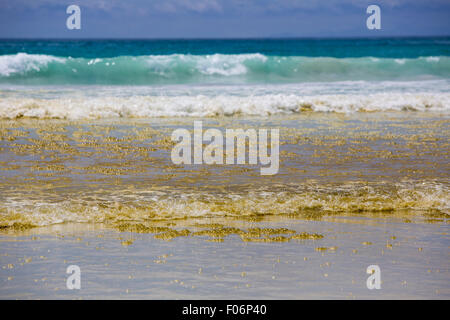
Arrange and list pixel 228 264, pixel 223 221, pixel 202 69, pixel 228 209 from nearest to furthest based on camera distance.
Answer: pixel 228 264, pixel 223 221, pixel 228 209, pixel 202 69

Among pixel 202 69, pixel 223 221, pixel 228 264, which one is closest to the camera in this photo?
pixel 228 264

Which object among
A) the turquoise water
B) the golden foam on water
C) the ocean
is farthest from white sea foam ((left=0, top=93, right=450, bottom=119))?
the turquoise water

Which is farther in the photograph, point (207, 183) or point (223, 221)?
point (207, 183)

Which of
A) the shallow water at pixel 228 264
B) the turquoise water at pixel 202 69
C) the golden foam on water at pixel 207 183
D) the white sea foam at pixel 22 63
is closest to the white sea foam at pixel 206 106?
the golden foam on water at pixel 207 183

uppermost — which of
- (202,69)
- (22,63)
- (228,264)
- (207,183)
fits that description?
(22,63)

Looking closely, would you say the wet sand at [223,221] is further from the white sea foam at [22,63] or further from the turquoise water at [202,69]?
the white sea foam at [22,63]

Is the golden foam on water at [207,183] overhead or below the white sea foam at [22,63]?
below

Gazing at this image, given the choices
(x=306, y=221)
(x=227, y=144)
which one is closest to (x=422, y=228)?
(x=306, y=221)

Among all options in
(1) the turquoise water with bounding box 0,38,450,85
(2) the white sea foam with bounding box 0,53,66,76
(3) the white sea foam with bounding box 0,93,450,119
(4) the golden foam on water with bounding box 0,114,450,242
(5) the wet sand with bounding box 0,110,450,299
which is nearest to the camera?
(5) the wet sand with bounding box 0,110,450,299

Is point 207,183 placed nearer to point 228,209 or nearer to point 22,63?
point 228,209

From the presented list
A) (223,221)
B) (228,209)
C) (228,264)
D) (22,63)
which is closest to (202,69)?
(22,63)

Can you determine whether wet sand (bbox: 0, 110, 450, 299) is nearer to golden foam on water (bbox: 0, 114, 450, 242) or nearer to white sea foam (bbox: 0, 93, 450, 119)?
golden foam on water (bbox: 0, 114, 450, 242)

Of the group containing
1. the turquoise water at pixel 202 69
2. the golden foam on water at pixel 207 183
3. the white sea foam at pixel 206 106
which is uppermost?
the turquoise water at pixel 202 69
